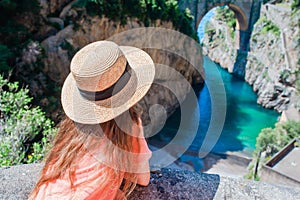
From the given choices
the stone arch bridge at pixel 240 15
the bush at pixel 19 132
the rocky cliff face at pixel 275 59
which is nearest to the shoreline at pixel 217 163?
the rocky cliff face at pixel 275 59

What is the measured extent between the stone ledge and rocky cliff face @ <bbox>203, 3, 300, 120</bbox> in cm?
1407

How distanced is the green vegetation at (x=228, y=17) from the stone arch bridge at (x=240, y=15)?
4.20 feet

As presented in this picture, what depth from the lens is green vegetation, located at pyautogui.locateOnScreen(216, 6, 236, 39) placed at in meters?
26.0

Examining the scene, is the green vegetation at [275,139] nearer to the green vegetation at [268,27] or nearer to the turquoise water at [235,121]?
the turquoise water at [235,121]

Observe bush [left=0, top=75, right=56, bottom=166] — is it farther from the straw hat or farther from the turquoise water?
the turquoise water

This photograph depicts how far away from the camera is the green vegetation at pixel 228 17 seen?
25956mm

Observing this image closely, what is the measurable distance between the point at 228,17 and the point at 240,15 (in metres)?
4.07

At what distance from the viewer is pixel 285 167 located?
28.7ft

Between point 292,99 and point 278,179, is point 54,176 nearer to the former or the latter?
point 278,179

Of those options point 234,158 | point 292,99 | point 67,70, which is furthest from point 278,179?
point 292,99

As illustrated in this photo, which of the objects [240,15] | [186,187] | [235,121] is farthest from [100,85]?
[240,15]

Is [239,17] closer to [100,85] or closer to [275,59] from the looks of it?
[275,59]

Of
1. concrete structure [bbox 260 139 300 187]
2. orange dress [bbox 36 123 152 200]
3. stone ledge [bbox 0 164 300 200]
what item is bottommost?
concrete structure [bbox 260 139 300 187]

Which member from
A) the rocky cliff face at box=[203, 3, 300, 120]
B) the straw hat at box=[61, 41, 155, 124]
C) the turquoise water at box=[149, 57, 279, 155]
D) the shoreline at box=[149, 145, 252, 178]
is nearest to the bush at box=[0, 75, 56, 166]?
the straw hat at box=[61, 41, 155, 124]
